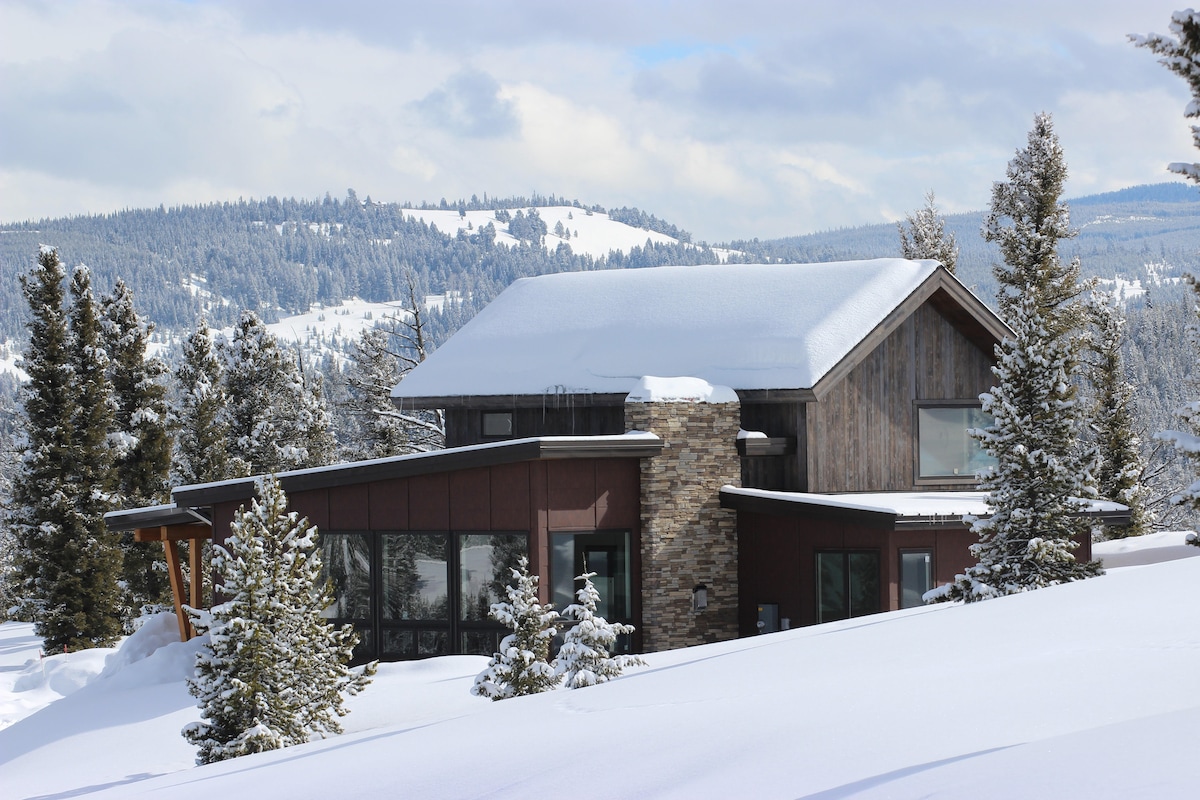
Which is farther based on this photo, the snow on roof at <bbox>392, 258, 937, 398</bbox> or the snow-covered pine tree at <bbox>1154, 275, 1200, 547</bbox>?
the snow on roof at <bbox>392, 258, 937, 398</bbox>

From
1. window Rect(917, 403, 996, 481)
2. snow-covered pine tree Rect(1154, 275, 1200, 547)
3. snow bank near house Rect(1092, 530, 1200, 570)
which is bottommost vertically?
snow bank near house Rect(1092, 530, 1200, 570)

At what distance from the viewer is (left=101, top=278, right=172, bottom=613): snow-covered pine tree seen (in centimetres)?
3603

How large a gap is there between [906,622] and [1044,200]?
2309 cm

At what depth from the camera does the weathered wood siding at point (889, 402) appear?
18.7 metres

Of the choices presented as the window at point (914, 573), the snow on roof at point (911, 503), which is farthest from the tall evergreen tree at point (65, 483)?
the window at point (914, 573)

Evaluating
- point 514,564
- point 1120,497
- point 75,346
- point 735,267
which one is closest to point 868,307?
point 735,267

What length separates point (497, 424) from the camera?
20.9 meters

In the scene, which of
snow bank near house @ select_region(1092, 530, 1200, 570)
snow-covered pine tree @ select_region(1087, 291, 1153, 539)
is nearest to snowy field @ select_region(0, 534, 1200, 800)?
snow bank near house @ select_region(1092, 530, 1200, 570)

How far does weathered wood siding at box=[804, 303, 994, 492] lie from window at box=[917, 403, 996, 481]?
0.19 meters

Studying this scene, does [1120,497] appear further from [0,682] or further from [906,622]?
[0,682]

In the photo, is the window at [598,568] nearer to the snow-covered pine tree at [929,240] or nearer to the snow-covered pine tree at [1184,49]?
the snow-covered pine tree at [1184,49]

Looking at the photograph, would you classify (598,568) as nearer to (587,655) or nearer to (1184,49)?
(587,655)

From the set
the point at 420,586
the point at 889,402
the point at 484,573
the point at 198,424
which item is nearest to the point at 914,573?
the point at 889,402

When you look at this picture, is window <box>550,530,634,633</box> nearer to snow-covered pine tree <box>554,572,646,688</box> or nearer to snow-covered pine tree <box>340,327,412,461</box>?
snow-covered pine tree <box>554,572,646,688</box>
